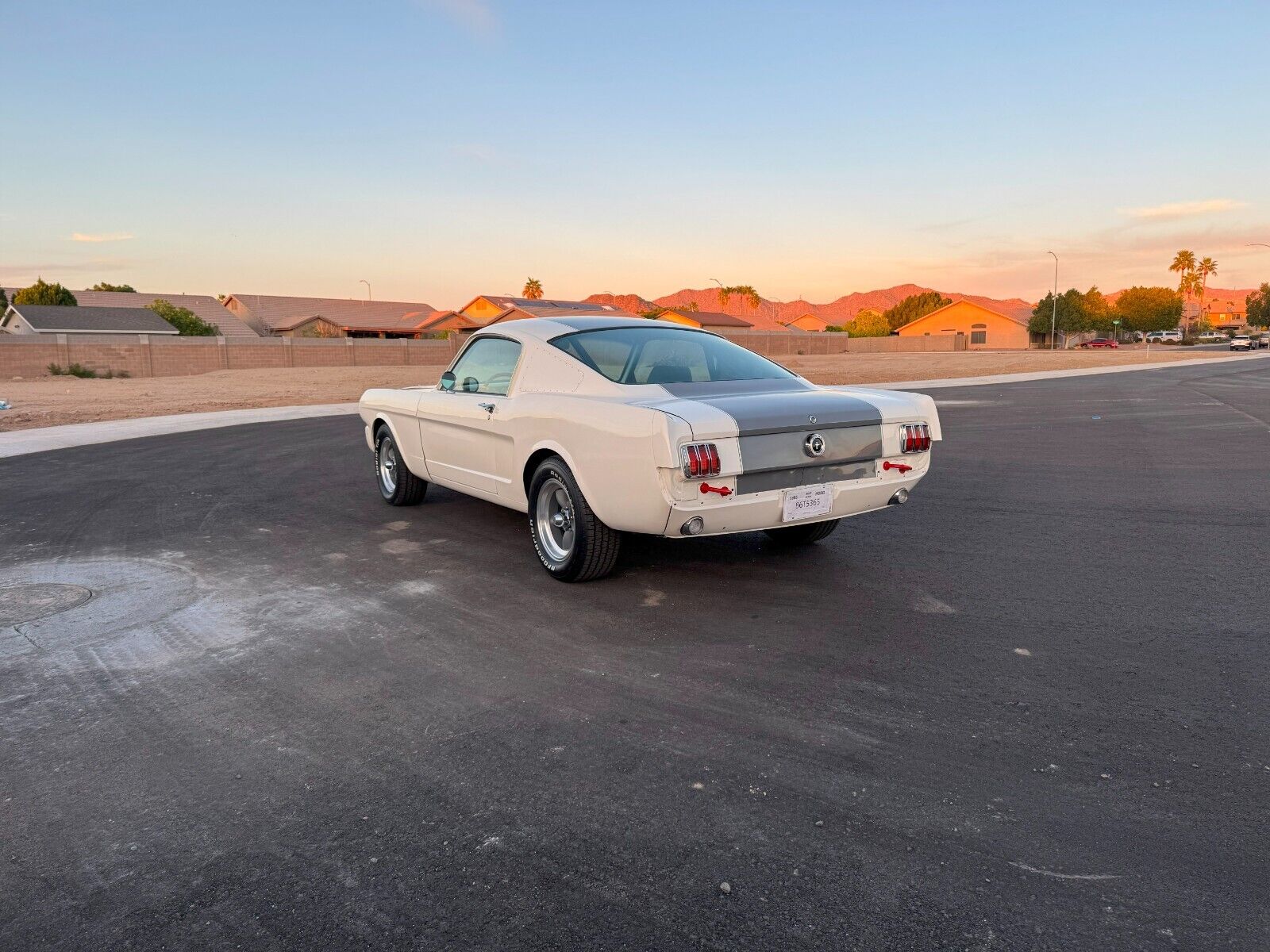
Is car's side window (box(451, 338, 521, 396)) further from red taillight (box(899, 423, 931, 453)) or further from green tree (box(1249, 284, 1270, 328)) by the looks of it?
green tree (box(1249, 284, 1270, 328))

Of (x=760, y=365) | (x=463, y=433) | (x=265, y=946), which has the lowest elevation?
(x=265, y=946)

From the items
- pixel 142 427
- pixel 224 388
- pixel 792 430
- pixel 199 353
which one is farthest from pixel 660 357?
pixel 199 353

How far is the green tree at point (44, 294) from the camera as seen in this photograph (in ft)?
211

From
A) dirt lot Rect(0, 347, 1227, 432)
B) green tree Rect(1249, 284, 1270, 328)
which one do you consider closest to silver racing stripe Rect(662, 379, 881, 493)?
dirt lot Rect(0, 347, 1227, 432)

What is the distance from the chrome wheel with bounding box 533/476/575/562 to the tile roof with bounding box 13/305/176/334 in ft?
201

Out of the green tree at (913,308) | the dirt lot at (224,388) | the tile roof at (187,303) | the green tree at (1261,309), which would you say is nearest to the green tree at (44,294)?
the tile roof at (187,303)

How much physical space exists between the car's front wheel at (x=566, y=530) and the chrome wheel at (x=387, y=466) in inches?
107

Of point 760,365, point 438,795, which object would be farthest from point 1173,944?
point 760,365

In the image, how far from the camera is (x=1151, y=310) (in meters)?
112

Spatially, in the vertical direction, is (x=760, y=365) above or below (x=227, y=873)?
above

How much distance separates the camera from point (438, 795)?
2.91 metres

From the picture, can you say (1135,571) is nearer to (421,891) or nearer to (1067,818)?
(1067,818)

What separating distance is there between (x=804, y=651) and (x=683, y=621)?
0.71 meters

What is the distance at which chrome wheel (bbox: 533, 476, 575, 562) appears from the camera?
5332mm
